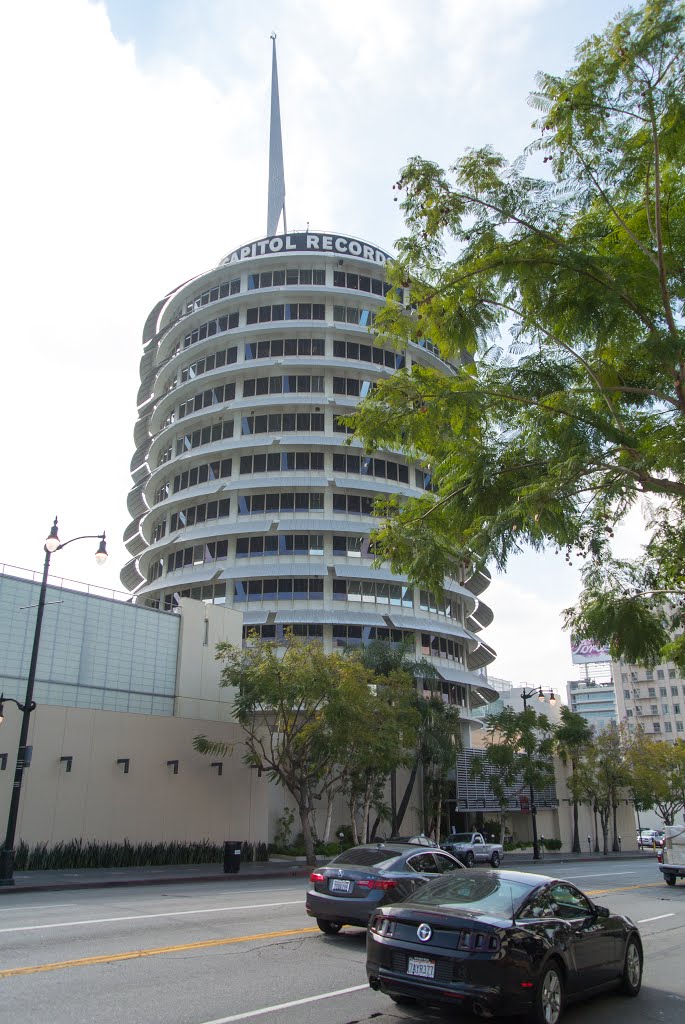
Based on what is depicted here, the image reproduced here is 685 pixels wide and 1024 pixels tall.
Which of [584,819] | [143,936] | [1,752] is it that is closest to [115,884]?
[1,752]

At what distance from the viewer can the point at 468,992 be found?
679cm

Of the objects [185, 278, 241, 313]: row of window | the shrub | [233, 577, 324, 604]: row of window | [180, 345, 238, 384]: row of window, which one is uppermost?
[185, 278, 241, 313]: row of window

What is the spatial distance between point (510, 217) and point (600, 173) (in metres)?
1.33

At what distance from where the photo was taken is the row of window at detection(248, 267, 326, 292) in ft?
187

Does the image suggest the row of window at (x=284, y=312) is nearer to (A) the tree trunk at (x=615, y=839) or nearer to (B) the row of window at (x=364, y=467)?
(B) the row of window at (x=364, y=467)

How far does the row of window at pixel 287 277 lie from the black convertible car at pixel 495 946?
5250 centimetres

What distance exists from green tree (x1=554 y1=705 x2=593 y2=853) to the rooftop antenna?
49025 millimetres

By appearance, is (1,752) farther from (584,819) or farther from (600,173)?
(584,819)

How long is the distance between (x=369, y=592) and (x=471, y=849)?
1809cm

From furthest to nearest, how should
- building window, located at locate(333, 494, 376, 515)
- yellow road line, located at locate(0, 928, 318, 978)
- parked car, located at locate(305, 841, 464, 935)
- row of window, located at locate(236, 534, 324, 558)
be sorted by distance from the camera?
building window, located at locate(333, 494, 376, 515)
row of window, located at locate(236, 534, 324, 558)
parked car, located at locate(305, 841, 464, 935)
yellow road line, located at locate(0, 928, 318, 978)

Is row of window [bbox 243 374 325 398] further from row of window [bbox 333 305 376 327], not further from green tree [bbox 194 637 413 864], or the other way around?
green tree [bbox 194 637 413 864]

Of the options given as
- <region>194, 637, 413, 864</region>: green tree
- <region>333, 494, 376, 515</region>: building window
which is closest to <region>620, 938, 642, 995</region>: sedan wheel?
<region>194, 637, 413, 864</region>: green tree

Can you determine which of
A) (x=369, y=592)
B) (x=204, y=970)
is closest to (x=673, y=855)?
(x=204, y=970)

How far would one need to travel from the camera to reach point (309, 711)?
3036cm
